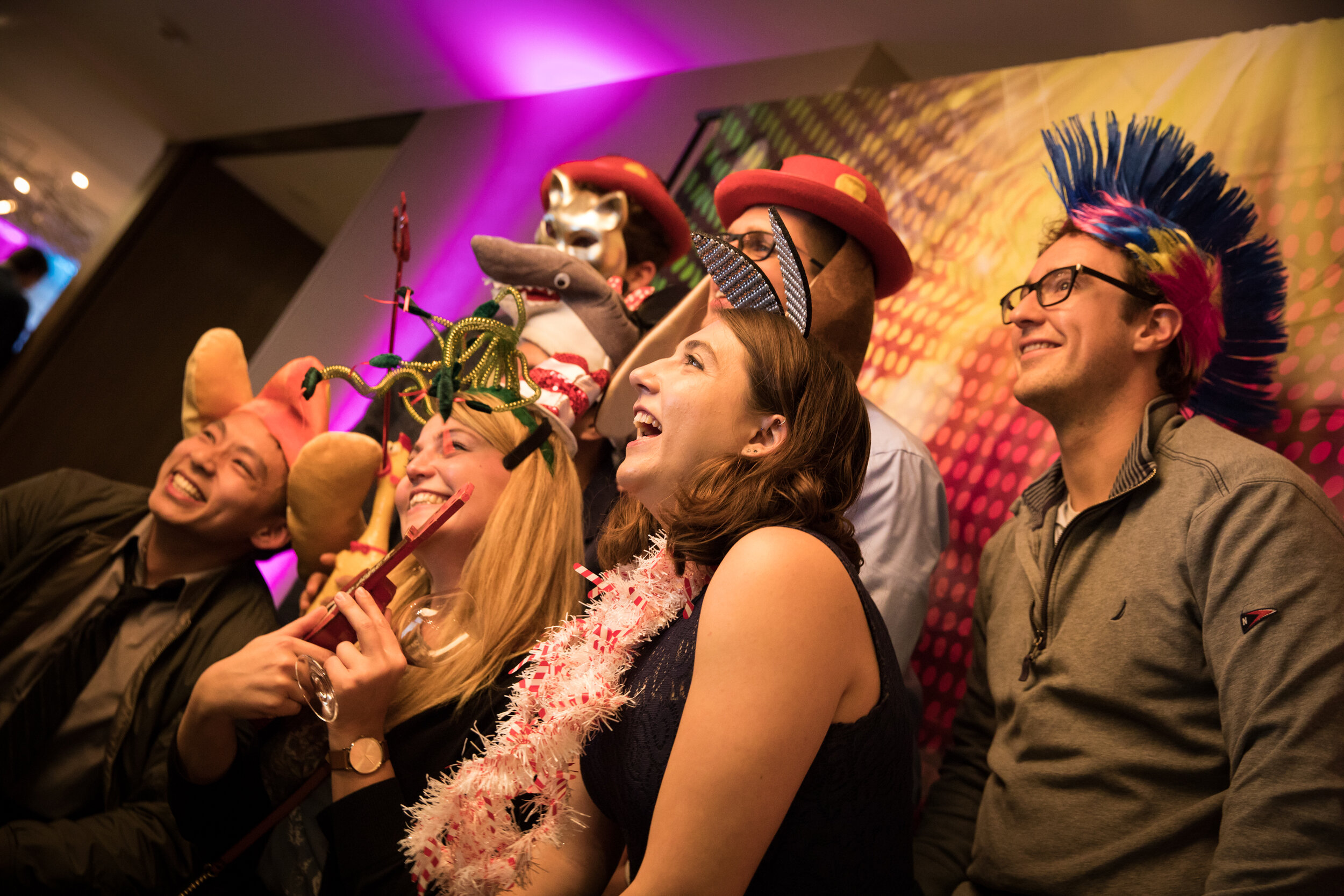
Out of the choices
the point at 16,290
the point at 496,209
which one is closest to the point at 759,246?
the point at 496,209

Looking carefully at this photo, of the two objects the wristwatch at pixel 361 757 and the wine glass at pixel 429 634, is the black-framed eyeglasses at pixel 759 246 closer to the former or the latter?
the wine glass at pixel 429 634

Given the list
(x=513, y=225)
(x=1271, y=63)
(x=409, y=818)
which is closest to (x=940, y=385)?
(x=1271, y=63)

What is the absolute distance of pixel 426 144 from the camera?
4.80 meters

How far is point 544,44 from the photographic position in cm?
414

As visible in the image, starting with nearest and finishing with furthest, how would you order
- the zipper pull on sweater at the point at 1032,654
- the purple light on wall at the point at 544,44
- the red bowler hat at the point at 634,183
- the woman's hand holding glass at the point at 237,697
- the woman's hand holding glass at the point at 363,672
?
the woman's hand holding glass at the point at 363,672 → the woman's hand holding glass at the point at 237,697 → the zipper pull on sweater at the point at 1032,654 → the red bowler hat at the point at 634,183 → the purple light on wall at the point at 544,44

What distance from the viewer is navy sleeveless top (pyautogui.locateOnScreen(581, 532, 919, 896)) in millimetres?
1127

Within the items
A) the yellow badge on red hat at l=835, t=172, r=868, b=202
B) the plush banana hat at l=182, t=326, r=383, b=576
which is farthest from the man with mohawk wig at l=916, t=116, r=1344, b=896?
the plush banana hat at l=182, t=326, r=383, b=576

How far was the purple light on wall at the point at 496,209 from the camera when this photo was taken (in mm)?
4059

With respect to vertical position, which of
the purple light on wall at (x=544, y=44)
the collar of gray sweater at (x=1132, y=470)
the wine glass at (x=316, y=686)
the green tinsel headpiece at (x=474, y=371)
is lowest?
the wine glass at (x=316, y=686)

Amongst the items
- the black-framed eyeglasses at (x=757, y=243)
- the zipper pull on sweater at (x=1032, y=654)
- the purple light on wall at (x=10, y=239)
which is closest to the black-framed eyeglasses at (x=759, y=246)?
the black-framed eyeglasses at (x=757, y=243)

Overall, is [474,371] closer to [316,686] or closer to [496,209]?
[316,686]

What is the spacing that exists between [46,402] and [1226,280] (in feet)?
19.0

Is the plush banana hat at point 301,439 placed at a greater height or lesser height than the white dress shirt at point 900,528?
lesser

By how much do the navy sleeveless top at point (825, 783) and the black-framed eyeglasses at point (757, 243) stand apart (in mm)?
1138
